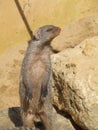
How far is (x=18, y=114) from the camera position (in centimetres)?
790

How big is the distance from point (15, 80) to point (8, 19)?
5.87ft

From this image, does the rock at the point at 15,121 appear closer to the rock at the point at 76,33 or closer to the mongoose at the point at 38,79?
the mongoose at the point at 38,79

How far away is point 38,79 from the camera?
269 inches

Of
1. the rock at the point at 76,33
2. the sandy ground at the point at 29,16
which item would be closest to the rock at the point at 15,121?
the rock at the point at 76,33

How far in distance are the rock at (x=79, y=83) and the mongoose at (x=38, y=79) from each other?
1.47 ft

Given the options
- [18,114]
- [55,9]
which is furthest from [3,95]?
[55,9]

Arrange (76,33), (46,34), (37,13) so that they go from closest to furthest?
(46,34) → (76,33) → (37,13)

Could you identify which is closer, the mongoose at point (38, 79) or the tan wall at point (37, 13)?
the mongoose at point (38, 79)

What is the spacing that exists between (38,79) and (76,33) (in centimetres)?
382

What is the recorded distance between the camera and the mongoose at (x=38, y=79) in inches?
264

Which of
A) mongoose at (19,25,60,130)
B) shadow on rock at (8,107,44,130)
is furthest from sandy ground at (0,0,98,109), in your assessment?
mongoose at (19,25,60,130)

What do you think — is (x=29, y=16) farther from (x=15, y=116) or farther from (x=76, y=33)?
(x=15, y=116)

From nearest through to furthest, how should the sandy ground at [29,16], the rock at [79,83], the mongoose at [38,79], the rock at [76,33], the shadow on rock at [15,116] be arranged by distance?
the mongoose at [38,79] < the rock at [79,83] < the shadow on rock at [15,116] < the rock at [76,33] < the sandy ground at [29,16]

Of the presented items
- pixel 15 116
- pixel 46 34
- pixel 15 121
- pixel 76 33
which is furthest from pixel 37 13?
pixel 46 34
